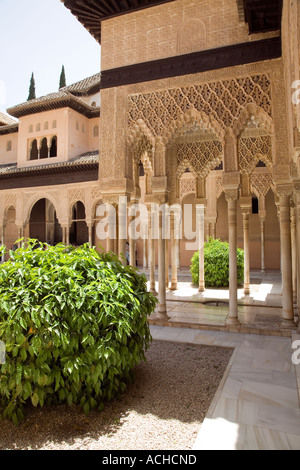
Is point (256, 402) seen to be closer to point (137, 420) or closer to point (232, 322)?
point (137, 420)

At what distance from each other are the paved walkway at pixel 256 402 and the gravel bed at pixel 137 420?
0.45 feet

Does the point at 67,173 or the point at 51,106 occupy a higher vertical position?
the point at 51,106

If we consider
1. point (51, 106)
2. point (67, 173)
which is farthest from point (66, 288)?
point (51, 106)

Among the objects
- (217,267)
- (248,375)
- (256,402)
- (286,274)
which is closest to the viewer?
(256,402)

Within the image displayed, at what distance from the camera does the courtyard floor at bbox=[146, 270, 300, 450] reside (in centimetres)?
232

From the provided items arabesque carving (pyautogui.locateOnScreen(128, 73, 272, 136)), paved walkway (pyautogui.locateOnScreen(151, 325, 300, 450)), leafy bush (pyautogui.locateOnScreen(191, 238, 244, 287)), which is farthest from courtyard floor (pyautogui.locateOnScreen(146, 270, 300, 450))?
arabesque carving (pyautogui.locateOnScreen(128, 73, 272, 136))

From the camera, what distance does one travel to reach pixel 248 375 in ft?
11.3

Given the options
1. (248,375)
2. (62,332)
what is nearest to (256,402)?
(248,375)

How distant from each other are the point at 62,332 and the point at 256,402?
1.85 m

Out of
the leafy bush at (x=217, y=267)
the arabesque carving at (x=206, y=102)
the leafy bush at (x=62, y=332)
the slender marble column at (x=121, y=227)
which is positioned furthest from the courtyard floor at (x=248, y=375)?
the arabesque carving at (x=206, y=102)

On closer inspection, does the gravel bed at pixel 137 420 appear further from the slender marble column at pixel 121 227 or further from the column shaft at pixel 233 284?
the slender marble column at pixel 121 227

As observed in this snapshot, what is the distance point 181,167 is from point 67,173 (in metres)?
10.5

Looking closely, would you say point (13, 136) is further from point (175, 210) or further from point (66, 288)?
point (66, 288)
